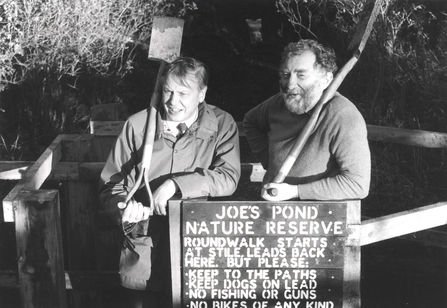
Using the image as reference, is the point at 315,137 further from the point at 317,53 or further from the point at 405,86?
the point at 405,86

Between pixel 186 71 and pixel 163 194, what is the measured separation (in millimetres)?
595

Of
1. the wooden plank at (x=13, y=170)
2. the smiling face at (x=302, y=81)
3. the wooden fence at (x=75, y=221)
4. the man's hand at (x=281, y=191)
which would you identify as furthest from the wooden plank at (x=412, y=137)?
the wooden plank at (x=13, y=170)

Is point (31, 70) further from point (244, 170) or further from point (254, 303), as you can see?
point (254, 303)

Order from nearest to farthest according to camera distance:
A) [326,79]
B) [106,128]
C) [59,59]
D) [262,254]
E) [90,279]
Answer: [262,254] < [326,79] < [90,279] < [106,128] < [59,59]

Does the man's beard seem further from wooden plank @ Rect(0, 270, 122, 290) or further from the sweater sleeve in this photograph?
wooden plank @ Rect(0, 270, 122, 290)

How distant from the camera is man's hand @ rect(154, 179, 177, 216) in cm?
316

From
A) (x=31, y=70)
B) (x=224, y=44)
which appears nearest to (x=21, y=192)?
(x=31, y=70)

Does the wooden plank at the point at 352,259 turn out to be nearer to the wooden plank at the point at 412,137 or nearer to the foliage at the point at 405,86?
the wooden plank at the point at 412,137

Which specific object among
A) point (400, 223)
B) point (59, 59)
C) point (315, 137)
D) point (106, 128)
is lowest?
point (400, 223)

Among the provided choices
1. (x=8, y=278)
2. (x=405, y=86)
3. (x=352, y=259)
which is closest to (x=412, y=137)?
(x=352, y=259)

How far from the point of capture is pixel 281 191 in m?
3.13

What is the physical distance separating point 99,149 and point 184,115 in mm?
1428

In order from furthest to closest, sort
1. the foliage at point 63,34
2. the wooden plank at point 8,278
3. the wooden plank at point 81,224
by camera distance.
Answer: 1. the foliage at point 63,34
2. the wooden plank at point 81,224
3. the wooden plank at point 8,278

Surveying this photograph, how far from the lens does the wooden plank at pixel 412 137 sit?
4535mm
